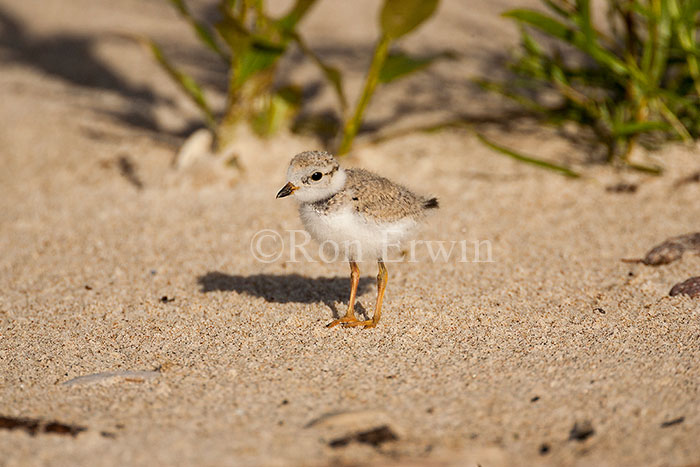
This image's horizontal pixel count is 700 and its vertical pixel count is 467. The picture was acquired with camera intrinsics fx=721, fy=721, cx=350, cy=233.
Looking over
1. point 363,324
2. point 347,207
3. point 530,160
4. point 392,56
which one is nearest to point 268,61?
point 392,56

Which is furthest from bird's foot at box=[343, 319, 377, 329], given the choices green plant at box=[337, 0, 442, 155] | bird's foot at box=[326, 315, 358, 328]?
green plant at box=[337, 0, 442, 155]

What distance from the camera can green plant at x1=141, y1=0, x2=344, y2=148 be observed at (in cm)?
432

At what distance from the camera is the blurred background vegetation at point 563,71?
167 inches

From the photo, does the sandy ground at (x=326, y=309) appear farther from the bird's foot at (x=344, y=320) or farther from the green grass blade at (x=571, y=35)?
the green grass blade at (x=571, y=35)

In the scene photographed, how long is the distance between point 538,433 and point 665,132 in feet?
11.3

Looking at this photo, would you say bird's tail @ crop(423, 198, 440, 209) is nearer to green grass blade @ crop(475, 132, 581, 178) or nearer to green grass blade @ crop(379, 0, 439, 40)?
green grass blade @ crop(475, 132, 581, 178)

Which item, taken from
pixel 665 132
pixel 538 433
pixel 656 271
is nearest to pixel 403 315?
pixel 538 433

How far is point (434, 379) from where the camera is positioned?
2.46 meters

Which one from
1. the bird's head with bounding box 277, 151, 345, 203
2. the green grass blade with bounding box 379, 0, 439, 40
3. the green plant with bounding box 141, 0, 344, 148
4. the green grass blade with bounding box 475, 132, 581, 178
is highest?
the green grass blade with bounding box 379, 0, 439, 40

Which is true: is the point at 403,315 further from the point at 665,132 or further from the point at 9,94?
the point at 9,94

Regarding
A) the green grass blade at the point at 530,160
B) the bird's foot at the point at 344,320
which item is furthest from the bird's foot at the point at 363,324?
the green grass blade at the point at 530,160

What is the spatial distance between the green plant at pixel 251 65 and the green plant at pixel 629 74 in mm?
1353

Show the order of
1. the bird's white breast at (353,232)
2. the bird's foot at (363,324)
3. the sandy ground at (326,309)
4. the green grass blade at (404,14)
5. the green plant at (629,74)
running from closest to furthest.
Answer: the sandy ground at (326,309) < the bird's white breast at (353,232) < the bird's foot at (363,324) < the green plant at (629,74) < the green grass blade at (404,14)

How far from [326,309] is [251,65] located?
6.34 ft
